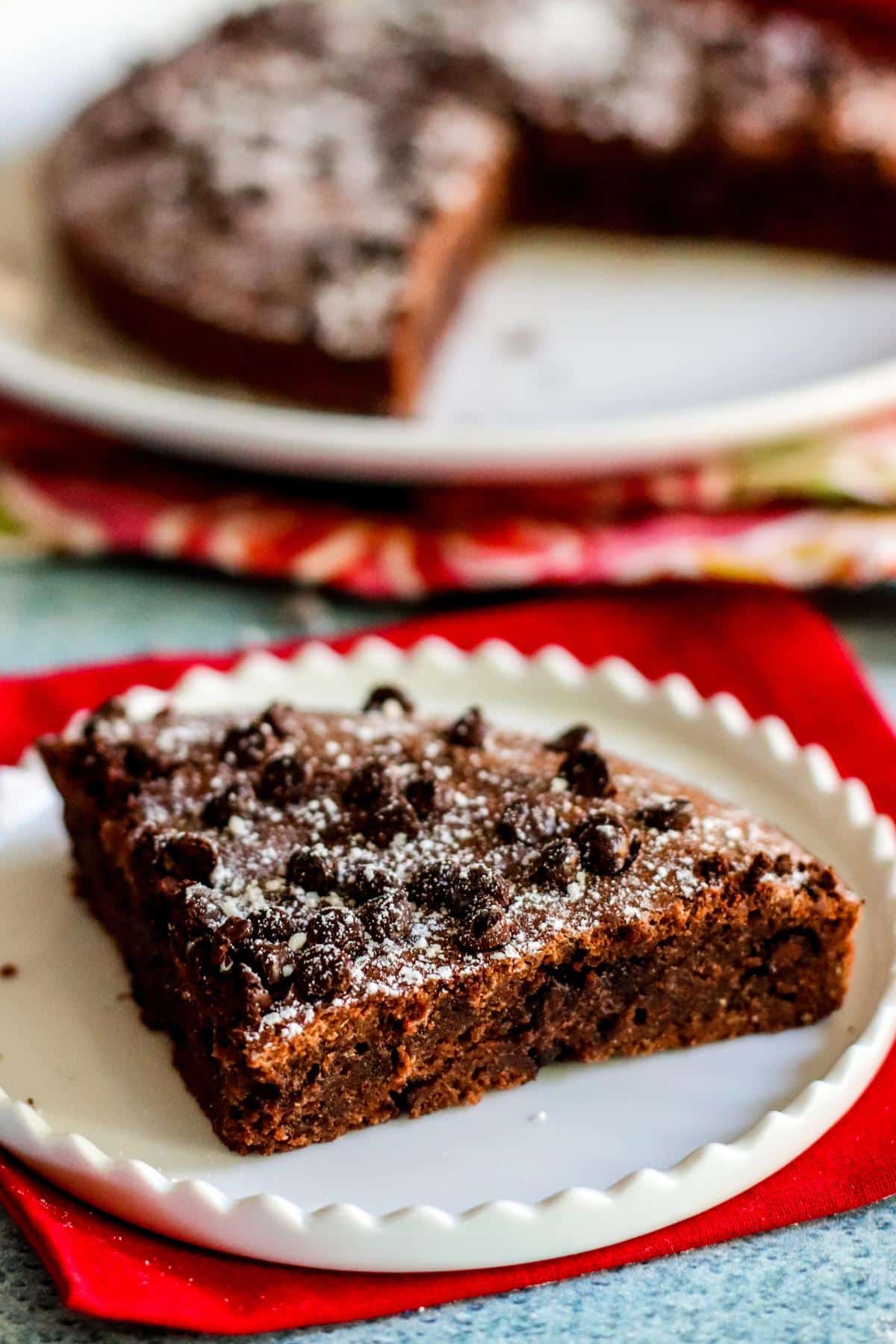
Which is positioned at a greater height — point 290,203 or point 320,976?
point 290,203

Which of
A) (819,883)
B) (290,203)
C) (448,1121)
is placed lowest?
(448,1121)

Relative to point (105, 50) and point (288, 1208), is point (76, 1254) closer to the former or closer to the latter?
point (288, 1208)

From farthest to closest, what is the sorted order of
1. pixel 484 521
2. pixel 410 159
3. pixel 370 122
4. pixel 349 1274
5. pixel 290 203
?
pixel 370 122 < pixel 410 159 < pixel 290 203 < pixel 484 521 < pixel 349 1274

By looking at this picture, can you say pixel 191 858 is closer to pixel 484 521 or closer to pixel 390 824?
pixel 390 824

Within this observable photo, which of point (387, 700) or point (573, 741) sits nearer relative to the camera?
point (573, 741)

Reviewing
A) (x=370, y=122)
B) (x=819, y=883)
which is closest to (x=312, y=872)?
(x=819, y=883)

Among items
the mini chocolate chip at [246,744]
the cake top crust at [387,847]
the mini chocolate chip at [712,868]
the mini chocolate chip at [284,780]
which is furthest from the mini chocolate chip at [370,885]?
the mini chocolate chip at [712,868]

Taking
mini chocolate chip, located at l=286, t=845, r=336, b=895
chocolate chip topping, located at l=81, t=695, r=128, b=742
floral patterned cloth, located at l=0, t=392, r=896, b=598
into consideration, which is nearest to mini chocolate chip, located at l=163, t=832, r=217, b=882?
mini chocolate chip, located at l=286, t=845, r=336, b=895
